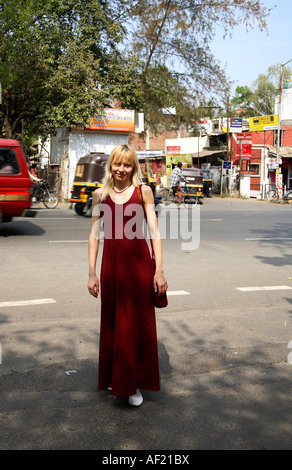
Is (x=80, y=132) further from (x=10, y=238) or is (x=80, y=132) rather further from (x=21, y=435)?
(x=21, y=435)

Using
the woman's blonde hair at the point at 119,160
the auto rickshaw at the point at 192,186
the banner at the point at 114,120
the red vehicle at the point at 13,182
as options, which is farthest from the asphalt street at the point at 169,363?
the banner at the point at 114,120

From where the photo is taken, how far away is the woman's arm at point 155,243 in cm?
343

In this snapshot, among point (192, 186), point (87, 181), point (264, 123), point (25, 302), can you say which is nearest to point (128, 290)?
point (25, 302)

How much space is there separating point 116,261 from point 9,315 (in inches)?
97.7

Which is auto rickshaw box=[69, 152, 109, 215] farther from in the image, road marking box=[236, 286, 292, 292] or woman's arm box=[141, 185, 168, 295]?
woman's arm box=[141, 185, 168, 295]

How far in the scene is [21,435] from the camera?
9.67 feet

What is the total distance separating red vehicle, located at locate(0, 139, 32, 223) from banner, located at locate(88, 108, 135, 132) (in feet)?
46.8

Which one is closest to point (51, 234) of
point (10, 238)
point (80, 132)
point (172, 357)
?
point (10, 238)

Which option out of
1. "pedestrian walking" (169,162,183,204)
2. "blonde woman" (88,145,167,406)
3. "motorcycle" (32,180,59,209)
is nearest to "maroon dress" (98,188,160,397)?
"blonde woman" (88,145,167,406)

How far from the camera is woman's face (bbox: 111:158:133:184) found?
343cm

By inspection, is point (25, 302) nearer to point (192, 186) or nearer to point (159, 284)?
point (159, 284)

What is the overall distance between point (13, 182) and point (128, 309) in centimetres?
850

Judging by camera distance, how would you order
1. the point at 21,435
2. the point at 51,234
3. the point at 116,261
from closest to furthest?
1. the point at 21,435
2. the point at 116,261
3. the point at 51,234
